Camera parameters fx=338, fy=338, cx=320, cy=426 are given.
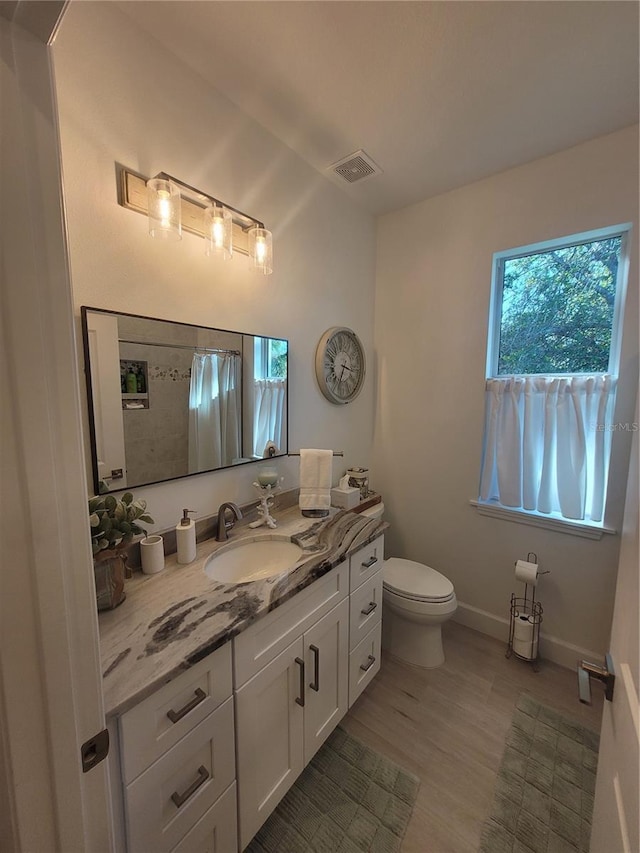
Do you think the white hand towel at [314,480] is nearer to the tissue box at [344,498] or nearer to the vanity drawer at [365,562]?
the tissue box at [344,498]

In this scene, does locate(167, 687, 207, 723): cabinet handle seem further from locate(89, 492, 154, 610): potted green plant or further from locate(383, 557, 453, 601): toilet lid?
locate(383, 557, 453, 601): toilet lid

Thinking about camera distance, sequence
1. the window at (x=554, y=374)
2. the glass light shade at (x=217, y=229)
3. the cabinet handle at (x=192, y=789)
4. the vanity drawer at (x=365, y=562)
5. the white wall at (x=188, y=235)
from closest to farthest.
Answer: the cabinet handle at (x=192, y=789) → the white wall at (x=188, y=235) → the glass light shade at (x=217, y=229) → the vanity drawer at (x=365, y=562) → the window at (x=554, y=374)

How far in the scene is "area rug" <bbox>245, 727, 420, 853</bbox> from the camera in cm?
113

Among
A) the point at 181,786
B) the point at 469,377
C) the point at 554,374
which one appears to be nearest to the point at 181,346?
the point at 181,786

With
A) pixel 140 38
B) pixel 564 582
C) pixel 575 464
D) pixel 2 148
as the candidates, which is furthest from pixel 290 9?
pixel 564 582

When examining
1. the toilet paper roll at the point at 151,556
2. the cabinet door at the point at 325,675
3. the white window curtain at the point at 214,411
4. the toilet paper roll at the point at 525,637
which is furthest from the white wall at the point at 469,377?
the toilet paper roll at the point at 151,556

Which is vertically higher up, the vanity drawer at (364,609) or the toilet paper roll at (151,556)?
the toilet paper roll at (151,556)

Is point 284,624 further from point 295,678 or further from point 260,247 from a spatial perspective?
point 260,247

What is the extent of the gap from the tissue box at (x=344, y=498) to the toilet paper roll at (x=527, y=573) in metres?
0.95

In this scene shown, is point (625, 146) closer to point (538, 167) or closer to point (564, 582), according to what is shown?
point (538, 167)

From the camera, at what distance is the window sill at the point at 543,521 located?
5.70 ft

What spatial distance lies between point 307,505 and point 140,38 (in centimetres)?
190

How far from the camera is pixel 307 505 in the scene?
172 centimetres

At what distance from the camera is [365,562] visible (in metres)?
1.53
